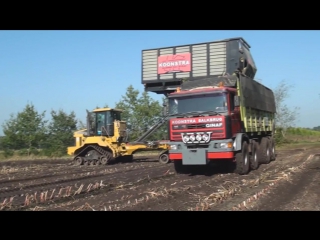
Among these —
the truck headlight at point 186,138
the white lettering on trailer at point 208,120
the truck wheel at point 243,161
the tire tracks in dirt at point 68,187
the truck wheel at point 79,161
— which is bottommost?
the tire tracks in dirt at point 68,187

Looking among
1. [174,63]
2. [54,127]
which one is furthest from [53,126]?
[174,63]

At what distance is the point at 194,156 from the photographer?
13.8 metres

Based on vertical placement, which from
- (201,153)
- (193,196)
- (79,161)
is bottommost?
(193,196)

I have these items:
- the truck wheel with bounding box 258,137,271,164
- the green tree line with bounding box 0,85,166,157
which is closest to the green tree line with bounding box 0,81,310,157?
the green tree line with bounding box 0,85,166,157

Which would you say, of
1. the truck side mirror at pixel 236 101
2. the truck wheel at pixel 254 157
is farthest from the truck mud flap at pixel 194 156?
the truck wheel at pixel 254 157

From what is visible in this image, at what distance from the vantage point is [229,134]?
44.5 feet

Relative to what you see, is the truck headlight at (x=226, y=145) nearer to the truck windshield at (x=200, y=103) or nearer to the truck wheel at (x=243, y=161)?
the truck wheel at (x=243, y=161)

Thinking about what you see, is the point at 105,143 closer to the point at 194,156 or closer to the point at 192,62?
the point at 192,62

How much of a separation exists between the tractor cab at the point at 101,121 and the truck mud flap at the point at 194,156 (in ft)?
29.5

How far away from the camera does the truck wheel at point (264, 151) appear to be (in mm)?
18438

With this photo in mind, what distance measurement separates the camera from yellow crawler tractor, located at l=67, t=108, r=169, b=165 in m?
21.7

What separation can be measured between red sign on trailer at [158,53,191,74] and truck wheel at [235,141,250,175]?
41.8ft

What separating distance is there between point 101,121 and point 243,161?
1019cm
